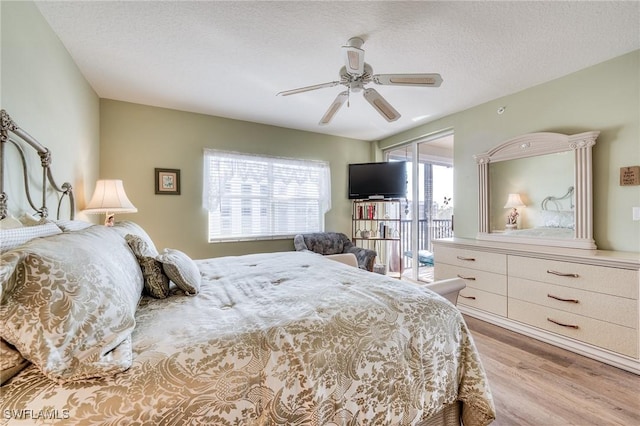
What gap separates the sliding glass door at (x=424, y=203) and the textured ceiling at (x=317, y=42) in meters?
1.29

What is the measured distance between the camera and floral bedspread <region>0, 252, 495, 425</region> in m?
0.75

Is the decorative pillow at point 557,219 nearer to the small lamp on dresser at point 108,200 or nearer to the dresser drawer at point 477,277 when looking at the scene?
the dresser drawer at point 477,277

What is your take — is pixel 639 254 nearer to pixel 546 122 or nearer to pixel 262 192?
pixel 546 122

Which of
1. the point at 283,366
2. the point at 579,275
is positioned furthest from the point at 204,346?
the point at 579,275

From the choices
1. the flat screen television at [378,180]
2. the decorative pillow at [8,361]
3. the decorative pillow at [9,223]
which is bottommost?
the decorative pillow at [8,361]

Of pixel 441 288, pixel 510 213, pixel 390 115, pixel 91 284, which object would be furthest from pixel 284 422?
pixel 510 213

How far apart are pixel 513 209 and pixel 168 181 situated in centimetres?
416

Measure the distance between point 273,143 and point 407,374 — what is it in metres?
3.59

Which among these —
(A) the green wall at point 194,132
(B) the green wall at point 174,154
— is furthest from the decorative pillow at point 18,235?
(B) the green wall at point 174,154

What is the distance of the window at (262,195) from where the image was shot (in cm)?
369

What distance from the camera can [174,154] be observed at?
135 inches

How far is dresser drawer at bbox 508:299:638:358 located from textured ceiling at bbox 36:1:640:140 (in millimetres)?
2213

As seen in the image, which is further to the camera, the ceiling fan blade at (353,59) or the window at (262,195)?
the window at (262,195)

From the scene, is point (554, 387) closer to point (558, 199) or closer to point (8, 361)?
point (558, 199)
